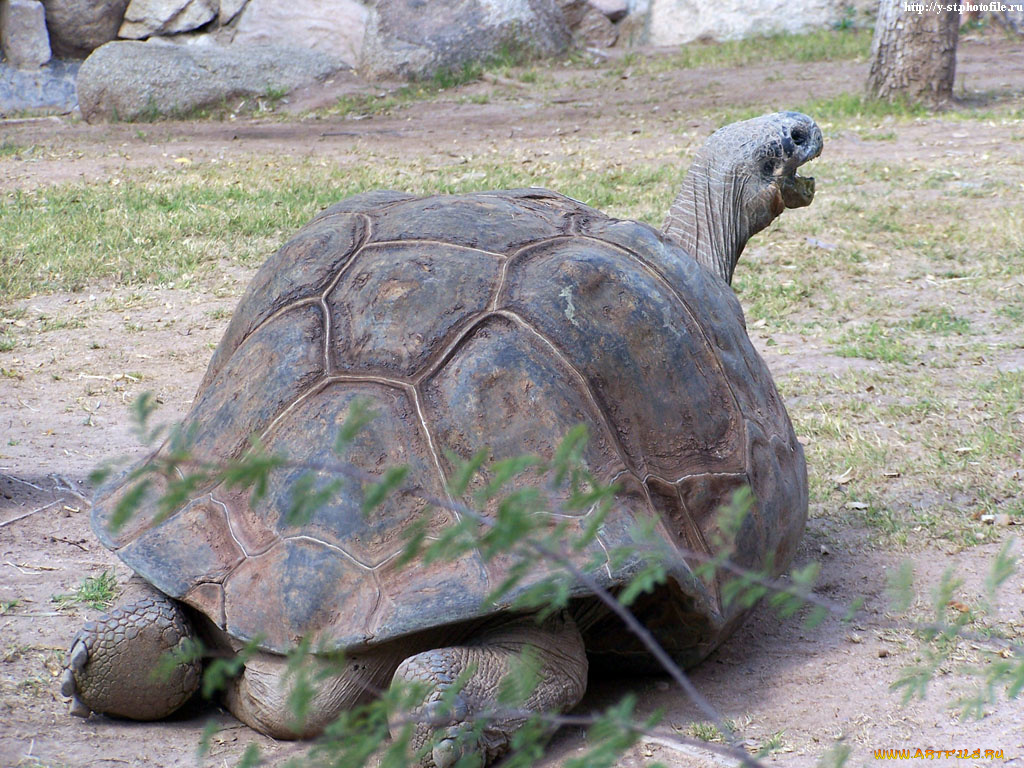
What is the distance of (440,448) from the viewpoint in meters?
2.15

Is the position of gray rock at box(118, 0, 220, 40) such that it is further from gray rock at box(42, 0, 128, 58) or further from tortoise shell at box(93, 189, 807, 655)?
tortoise shell at box(93, 189, 807, 655)

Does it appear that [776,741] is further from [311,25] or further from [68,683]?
[311,25]

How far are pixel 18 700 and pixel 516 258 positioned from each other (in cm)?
141

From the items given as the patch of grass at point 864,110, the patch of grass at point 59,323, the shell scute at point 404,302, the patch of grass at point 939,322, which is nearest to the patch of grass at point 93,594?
the shell scute at point 404,302

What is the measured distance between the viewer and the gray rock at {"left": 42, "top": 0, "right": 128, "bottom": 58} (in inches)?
482

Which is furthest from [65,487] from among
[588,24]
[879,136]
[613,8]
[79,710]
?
[613,8]

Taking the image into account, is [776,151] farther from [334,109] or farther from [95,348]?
[334,109]

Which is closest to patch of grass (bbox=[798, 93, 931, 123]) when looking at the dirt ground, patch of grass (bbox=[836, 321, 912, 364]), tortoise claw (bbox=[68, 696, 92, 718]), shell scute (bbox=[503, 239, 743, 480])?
the dirt ground

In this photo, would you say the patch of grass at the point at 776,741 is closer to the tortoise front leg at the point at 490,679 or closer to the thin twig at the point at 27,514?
the tortoise front leg at the point at 490,679

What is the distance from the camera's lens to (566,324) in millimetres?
2361

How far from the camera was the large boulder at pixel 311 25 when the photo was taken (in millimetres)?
12023

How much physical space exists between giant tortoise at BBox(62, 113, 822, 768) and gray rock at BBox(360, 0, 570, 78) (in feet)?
29.7

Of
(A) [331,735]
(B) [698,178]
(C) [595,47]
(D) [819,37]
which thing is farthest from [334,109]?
(A) [331,735]

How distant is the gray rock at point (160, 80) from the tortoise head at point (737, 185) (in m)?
7.41
